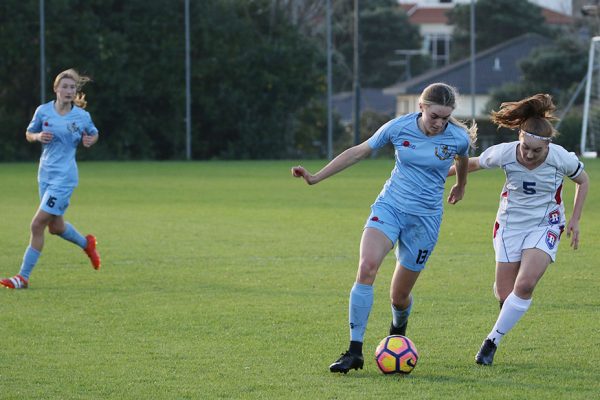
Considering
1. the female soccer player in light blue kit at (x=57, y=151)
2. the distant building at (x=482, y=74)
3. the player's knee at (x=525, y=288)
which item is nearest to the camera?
the player's knee at (x=525, y=288)

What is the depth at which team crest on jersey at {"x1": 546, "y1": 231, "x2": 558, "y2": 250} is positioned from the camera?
7445 mm

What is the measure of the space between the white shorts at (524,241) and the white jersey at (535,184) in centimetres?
4

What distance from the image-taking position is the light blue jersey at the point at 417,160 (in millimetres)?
7238

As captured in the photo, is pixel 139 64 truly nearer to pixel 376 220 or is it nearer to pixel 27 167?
pixel 27 167

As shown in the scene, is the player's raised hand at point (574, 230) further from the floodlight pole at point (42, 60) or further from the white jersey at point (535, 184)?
the floodlight pole at point (42, 60)

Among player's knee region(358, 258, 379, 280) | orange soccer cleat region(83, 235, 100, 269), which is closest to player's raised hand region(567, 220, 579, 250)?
player's knee region(358, 258, 379, 280)

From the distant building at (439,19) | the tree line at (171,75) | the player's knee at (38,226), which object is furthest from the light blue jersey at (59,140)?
the distant building at (439,19)

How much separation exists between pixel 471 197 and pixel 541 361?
52.3ft

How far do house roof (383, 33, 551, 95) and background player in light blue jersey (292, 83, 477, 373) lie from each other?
57.8m

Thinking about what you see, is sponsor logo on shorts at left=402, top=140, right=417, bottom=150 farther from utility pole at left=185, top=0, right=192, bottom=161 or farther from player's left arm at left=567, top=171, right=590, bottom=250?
utility pole at left=185, top=0, right=192, bottom=161

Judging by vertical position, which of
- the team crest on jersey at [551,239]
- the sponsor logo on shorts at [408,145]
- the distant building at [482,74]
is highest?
the sponsor logo on shorts at [408,145]

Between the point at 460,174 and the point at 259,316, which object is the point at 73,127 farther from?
the point at 460,174

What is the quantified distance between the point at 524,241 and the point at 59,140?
547cm

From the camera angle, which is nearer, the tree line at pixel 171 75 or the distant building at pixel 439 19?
the tree line at pixel 171 75
